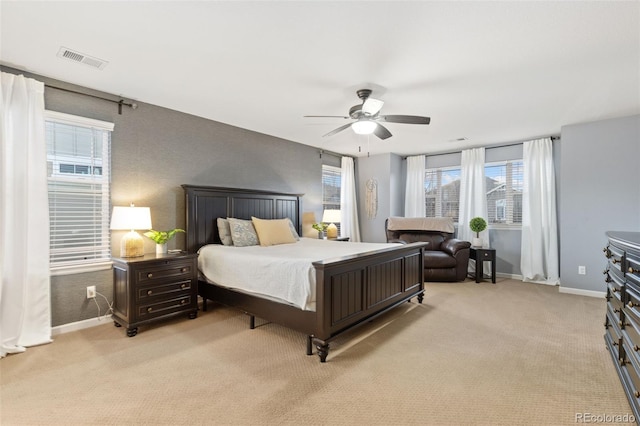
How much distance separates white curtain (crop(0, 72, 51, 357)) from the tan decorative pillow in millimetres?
2194

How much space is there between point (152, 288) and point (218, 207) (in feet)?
4.73

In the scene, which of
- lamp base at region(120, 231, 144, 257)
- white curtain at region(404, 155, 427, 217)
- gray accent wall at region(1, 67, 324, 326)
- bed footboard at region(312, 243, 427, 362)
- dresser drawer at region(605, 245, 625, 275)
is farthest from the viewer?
white curtain at region(404, 155, 427, 217)

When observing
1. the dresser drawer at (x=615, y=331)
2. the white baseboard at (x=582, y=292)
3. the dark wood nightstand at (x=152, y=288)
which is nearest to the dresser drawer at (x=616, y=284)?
the dresser drawer at (x=615, y=331)

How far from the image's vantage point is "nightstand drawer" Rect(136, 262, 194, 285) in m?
3.06

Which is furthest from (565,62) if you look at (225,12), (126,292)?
(126,292)

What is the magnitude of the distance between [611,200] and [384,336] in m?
3.97

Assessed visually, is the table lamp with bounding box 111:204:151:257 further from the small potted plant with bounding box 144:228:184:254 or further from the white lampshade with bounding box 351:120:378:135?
the white lampshade with bounding box 351:120:378:135

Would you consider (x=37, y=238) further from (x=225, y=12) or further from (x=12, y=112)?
(x=225, y=12)

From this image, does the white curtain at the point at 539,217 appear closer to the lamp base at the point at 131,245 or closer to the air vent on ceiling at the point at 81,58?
the lamp base at the point at 131,245

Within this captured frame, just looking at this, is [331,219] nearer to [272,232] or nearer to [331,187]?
[331,187]

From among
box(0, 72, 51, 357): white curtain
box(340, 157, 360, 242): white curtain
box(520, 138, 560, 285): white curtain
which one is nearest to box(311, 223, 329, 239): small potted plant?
box(340, 157, 360, 242): white curtain

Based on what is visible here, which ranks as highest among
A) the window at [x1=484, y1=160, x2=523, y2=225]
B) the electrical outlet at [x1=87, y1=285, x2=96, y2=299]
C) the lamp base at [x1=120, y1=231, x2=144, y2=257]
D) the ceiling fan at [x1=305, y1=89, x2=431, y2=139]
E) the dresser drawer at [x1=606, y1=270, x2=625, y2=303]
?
the ceiling fan at [x1=305, y1=89, x2=431, y2=139]

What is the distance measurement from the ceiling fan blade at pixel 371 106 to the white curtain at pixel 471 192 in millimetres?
3639

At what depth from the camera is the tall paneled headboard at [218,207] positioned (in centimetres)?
392
